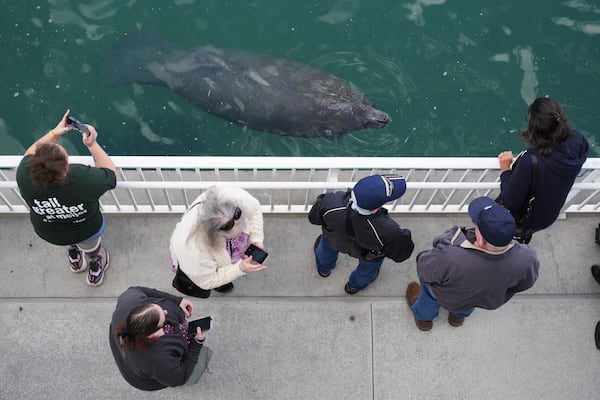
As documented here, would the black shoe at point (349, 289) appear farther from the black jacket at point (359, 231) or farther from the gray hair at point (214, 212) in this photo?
the gray hair at point (214, 212)

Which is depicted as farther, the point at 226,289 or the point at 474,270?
the point at 226,289

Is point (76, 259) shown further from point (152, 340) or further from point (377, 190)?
point (377, 190)

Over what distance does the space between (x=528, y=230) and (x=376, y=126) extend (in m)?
2.87

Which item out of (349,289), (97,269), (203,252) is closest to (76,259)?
(97,269)

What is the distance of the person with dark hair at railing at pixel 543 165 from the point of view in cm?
354

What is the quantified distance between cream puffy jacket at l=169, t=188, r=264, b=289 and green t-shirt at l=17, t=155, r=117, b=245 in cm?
70

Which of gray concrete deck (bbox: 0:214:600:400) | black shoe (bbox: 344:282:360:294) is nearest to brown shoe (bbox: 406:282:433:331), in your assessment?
gray concrete deck (bbox: 0:214:600:400)

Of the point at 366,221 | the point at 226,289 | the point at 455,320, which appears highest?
the point at 366,221

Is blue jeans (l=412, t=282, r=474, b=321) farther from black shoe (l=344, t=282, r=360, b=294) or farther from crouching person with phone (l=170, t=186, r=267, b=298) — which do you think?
crouching person with phone (l=170, t=186, r=267, b=298)

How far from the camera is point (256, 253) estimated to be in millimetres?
3592

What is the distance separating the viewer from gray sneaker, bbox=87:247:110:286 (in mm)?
4508

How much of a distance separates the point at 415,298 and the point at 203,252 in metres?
2.17

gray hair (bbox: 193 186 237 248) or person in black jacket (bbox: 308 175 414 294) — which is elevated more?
gray hair (bbox: 193 186 237 248)

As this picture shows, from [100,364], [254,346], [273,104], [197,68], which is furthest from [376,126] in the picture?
[100,364]
